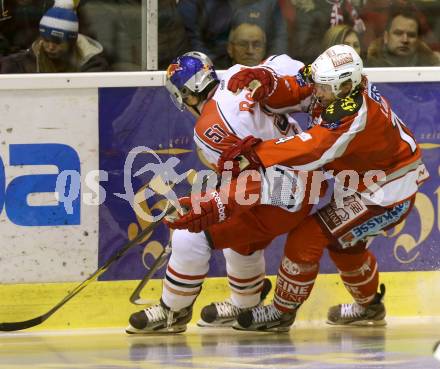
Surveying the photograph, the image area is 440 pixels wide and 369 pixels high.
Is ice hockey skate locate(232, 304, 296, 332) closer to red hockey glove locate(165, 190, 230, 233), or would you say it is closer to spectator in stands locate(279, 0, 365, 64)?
red hockey glove locate(165, 190, 230, 233)

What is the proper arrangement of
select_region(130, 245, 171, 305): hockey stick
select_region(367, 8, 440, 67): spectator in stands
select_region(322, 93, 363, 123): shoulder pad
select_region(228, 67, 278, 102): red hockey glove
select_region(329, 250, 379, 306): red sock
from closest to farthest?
select_region(322, 93, 363, 123): shoulder pad
select_region(228, 67, 278, 102): red hockey glove
select_region(329, 250, 379, 306): red sock
select_region(130, 245, 171, 305): hockey stick
select_region(367, 8, 440, 67): spectator in stands

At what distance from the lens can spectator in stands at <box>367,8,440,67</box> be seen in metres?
5.85

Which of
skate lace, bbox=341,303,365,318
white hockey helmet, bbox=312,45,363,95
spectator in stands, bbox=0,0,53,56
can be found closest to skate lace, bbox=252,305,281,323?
skate lace, bbox=341,303,365,318

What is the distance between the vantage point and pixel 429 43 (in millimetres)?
5914

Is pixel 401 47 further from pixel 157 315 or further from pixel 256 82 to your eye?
pixel 157 315

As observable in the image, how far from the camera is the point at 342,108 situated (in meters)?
4.81

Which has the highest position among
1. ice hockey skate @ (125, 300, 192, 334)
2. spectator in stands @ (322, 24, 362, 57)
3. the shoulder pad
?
spectator in stands @ (322, 24, 362, 57)

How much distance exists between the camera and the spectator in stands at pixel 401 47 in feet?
19.2

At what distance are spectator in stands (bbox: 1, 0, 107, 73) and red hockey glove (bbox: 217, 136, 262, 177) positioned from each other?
40.2 inches

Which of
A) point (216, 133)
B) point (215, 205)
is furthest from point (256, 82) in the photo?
point (215, 205)

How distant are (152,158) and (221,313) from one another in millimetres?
786

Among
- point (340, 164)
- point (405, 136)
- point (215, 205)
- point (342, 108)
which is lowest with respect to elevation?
point (215, 205)

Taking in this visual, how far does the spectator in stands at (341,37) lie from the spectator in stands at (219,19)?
253 millimetres

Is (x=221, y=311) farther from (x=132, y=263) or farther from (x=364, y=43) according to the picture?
(x=364, y=43)
